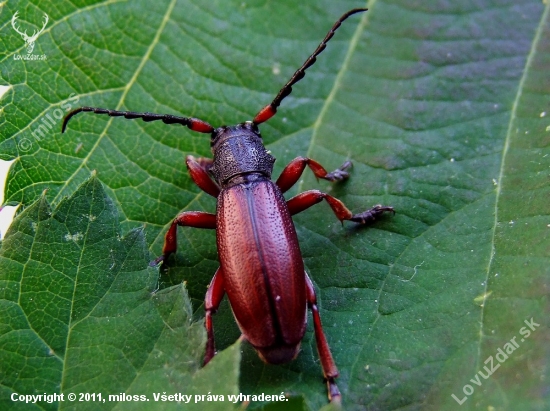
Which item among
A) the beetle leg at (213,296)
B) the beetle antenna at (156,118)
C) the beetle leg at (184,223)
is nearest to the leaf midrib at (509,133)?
the beetle leg at (213,296)

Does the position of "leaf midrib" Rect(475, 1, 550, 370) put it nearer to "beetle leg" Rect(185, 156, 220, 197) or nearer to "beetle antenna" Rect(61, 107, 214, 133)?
"beetle leg" Rect(185, 156, 220, 197)

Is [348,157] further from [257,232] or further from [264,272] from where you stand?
[264,272]

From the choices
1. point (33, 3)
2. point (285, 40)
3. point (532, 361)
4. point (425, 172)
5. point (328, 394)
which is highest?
point (33, 3)

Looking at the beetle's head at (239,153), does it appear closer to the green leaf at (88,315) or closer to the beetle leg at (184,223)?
the beetle leg at (184,223)

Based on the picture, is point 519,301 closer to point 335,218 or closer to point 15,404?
point 335,218

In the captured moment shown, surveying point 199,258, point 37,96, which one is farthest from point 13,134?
point 199,258

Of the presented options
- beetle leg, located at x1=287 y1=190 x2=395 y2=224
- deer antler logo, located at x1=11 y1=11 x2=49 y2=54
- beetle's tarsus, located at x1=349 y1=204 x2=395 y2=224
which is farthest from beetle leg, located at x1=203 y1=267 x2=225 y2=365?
deer antler logo, located at x1=11 y1=11 x2=49 y2=54
